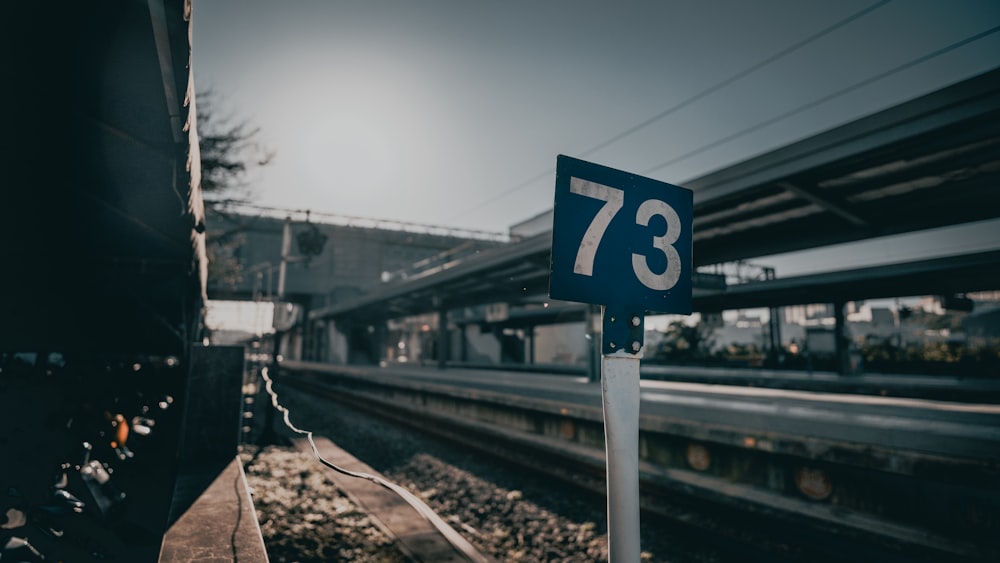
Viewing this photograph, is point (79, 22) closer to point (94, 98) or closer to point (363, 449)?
point (94, 98)

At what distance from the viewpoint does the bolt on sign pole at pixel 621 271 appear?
6.25ft

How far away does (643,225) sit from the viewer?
2158mm

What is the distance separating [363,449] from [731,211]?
8.64 metres

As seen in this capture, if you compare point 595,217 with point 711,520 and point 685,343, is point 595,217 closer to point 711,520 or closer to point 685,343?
point 711,520

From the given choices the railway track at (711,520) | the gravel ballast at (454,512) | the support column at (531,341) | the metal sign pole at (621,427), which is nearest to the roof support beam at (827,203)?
the railway track at (711,520)

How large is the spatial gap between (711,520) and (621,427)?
4.27 m

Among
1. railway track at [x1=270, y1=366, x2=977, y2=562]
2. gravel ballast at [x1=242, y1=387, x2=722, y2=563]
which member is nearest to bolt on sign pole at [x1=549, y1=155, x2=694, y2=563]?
gravel ballast at [x1=242, y1=387, x2=722, y2=563]

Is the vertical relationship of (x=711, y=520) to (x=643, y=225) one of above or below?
below

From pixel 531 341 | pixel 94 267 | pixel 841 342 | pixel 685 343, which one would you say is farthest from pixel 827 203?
pixel 531 341

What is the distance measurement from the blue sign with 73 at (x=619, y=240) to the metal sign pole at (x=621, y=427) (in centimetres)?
11

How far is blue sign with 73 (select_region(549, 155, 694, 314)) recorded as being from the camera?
197 cm

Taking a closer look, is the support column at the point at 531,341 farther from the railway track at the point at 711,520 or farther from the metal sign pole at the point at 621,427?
the metal sign pole at the point at 621,427

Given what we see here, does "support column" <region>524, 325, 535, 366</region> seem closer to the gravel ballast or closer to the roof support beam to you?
the roof support beam

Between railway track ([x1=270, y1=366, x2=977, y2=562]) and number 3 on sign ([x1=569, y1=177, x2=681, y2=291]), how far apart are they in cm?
354
